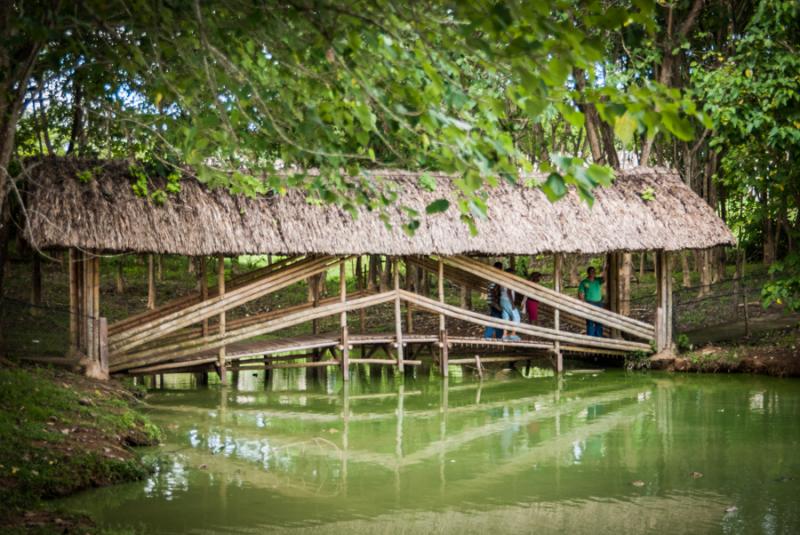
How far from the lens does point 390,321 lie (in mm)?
18812

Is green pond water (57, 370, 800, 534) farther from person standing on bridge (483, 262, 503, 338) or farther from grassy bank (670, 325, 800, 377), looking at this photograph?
person standing on bridge (483, 262, 503, 338)

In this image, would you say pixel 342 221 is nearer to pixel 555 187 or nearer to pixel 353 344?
pixel 353 344

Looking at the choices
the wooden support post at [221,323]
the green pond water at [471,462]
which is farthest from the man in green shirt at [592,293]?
the wooden support post at [221,323]

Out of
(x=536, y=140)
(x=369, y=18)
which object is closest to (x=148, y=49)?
(x=369, y=18)

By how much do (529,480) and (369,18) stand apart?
4.32m

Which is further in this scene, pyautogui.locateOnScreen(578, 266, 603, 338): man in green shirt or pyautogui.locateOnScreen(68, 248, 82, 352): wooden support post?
pyautogui.locateOnScreen(578, 266, 603, 338): man in green shirt

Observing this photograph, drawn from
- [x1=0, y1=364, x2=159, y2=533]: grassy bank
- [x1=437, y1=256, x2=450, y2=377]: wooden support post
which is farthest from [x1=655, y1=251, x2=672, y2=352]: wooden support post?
[x1=0, y1=364, x2=159, y2=533]: grassy bank

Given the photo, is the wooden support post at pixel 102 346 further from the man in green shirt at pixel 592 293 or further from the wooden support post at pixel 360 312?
the man in green shirt at pixel 592 293

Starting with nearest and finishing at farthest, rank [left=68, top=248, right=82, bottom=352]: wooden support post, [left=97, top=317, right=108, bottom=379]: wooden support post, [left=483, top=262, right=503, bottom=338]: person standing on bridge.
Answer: [left=97, top=317, right=108, bottom=379]: wooden support post < [left=68, top=248, right=82, bottom=352]: wooden support post < [left=483, top=262, right=503, bottom=338]: person standing on bridge

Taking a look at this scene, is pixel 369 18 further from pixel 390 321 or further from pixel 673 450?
pixel 390 321

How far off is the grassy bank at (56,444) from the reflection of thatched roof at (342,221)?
7.39ft

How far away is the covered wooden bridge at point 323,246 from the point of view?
11570 millimetres

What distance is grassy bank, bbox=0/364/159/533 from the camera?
5.92 meters

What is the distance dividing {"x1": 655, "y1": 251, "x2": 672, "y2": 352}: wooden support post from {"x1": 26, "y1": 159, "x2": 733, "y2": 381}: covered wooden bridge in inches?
1.0
